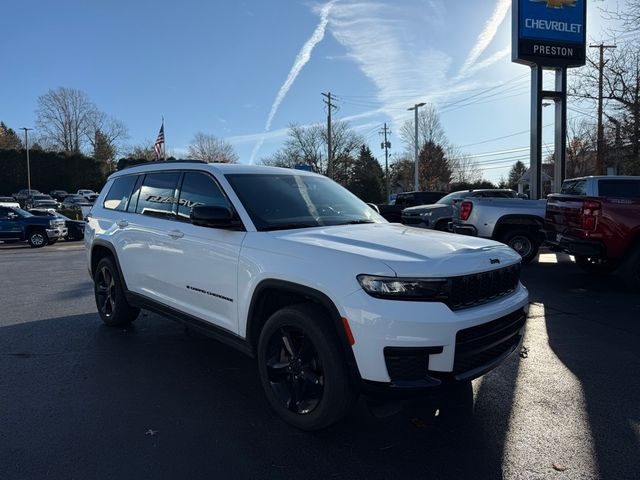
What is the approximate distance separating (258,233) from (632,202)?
270 inches

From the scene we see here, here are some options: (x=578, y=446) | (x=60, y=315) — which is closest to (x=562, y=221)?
(x=578, y=446)

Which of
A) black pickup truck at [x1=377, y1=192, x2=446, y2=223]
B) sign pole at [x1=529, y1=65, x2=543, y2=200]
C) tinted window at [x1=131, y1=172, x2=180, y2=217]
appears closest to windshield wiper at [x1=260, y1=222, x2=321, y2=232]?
tinted window at [x1=131, y1=172, x2=180, y2=217]

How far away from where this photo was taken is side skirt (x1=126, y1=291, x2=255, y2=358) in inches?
148

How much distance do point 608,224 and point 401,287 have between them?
6.37 metres

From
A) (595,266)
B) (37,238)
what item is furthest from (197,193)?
(37,238)

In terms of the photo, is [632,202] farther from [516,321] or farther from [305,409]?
[305,409]

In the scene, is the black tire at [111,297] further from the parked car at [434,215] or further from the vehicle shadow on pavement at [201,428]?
the parked car at [434,215]

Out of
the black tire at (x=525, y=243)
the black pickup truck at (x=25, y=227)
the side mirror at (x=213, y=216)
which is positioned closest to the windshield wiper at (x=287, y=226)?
the side mirror at (x=213, y=216)

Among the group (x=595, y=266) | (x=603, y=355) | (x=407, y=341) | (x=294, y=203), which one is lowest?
(x=603, y=355)

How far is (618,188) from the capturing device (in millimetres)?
8312

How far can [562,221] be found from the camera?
8.51m

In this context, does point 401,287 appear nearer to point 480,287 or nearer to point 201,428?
point 480,287

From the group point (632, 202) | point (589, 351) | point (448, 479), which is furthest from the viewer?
point (632, 202)

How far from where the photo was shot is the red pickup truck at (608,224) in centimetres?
771
